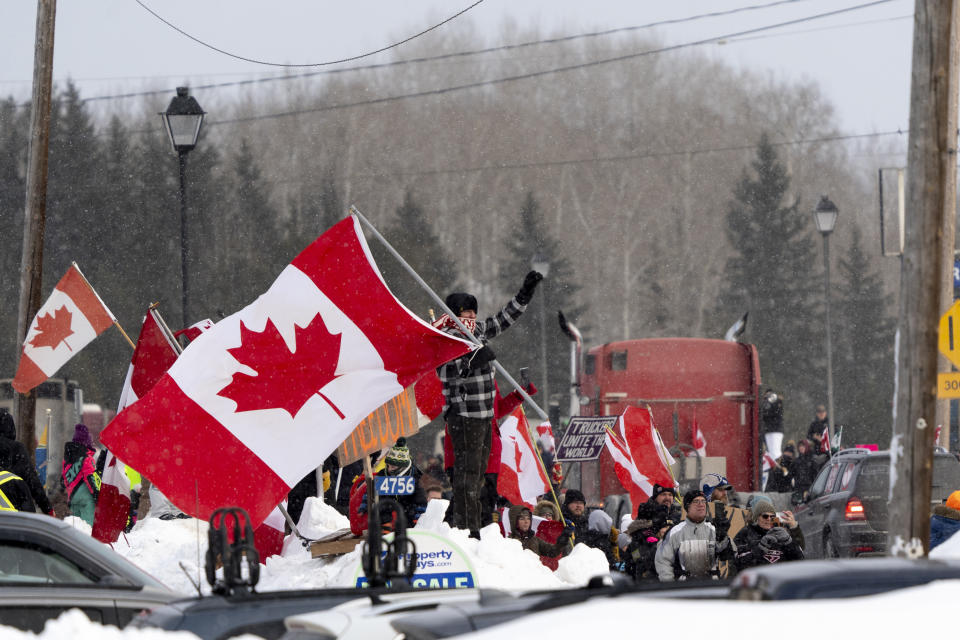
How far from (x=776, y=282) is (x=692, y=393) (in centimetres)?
5037

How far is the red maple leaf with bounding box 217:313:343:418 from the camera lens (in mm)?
9664

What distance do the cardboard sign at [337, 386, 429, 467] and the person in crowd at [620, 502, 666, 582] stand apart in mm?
2053

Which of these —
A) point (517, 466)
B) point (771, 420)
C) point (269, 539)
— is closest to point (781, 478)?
point (771, 420)

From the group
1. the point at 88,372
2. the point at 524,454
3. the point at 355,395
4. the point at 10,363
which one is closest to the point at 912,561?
the point at 355,395

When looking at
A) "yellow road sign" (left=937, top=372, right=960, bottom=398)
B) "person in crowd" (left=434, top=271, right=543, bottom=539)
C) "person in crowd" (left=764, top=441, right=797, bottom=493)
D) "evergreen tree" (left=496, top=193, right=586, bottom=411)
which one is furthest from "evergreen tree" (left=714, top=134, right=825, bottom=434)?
"person in crowd" (left=434, top=271, right=543, bottom=539)

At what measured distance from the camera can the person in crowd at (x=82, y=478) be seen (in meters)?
16.9

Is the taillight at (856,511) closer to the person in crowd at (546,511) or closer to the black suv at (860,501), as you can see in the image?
the black suv at (860,501)

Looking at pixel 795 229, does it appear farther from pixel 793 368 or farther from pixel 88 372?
pixel 88 372

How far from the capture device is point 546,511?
14289 mm

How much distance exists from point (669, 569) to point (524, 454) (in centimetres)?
424

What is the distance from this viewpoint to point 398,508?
6551 millimetres

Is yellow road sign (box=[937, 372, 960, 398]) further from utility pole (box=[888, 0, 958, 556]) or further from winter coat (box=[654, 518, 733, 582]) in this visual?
utility pole (box=[888, 0, 958, 556])

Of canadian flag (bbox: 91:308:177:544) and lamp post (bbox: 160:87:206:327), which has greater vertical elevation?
lamp post (bbox: 160:87:206:327)

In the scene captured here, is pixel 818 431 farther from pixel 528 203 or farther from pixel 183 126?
pixel 528 203
